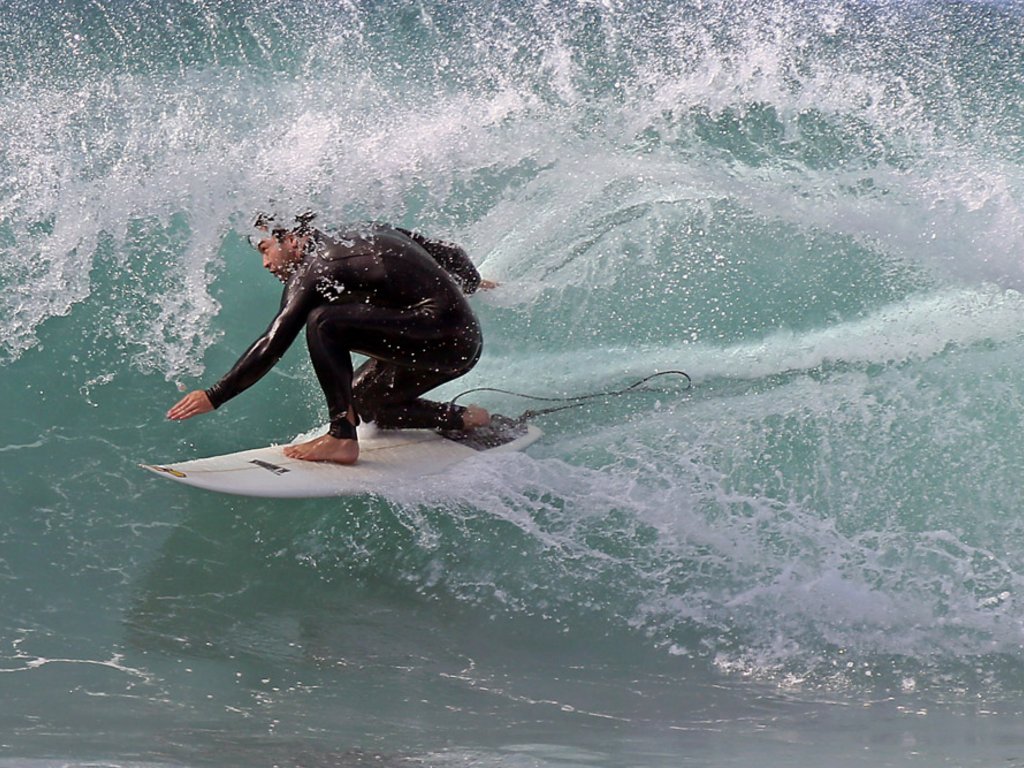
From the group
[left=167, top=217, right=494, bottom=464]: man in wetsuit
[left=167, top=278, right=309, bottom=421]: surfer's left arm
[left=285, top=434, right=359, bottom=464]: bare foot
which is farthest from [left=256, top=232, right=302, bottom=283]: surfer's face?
[left=285, top=434, right=359, bottom=464]: bare foot

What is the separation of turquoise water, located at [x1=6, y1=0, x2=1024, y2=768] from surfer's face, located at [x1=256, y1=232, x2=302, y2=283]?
83cm

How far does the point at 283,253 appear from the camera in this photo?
15.4ft

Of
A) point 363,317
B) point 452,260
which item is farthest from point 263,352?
point 452,260

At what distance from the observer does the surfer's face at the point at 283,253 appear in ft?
15.4

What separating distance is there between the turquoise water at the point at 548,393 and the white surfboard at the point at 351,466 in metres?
0.10

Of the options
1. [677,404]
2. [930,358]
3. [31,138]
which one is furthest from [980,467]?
[31,138]

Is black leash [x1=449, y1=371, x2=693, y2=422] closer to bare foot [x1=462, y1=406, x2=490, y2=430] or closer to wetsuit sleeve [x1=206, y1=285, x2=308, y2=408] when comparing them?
bare foot [x1=462, y1=406, x2=490, y2=430]

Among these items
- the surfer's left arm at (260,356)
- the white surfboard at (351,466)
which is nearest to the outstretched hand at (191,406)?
the surfer's left arm at (260,356)

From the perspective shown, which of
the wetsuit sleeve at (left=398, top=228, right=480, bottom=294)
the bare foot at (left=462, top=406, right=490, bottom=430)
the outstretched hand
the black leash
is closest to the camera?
the outstretched hand

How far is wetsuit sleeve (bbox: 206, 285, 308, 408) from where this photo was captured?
4.48 m

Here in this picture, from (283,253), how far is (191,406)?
28.8 inches

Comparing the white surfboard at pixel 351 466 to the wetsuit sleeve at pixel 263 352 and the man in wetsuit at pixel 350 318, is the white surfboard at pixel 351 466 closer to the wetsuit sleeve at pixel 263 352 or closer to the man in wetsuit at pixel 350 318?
the man in wetsuit at pixel 350 318

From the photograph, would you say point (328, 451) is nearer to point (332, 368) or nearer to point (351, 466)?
point (351, 466)

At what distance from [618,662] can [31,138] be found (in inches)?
171
